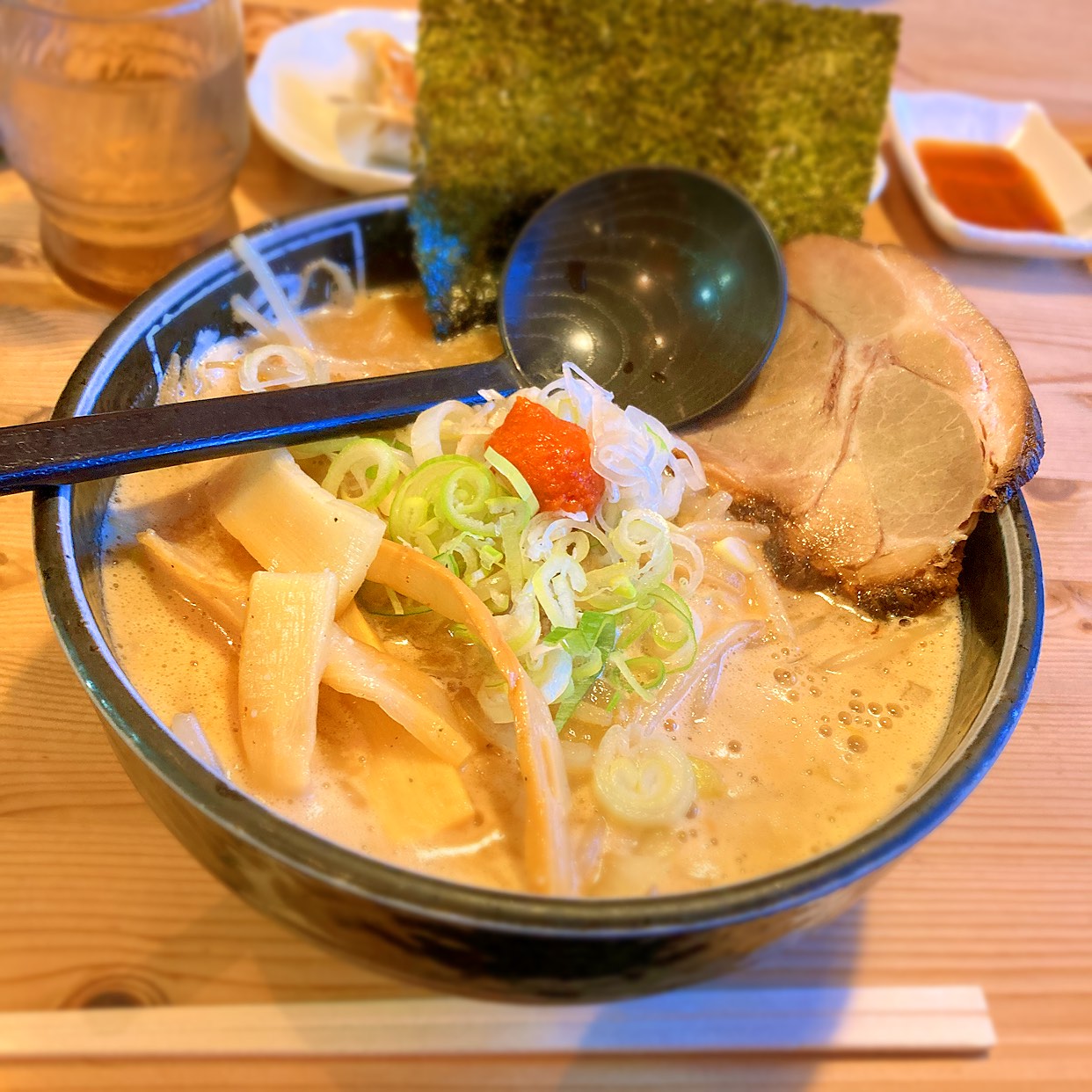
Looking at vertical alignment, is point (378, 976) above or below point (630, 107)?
below

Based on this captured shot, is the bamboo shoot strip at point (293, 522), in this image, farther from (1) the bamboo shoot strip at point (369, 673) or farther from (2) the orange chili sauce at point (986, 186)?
(2) the orange chili sauce at point (986, 186)

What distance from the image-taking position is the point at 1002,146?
2.12 meters

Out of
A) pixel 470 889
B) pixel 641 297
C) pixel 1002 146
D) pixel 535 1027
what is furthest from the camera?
pixel 1002 146

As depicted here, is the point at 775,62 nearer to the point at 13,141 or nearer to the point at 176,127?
the point at 176,127

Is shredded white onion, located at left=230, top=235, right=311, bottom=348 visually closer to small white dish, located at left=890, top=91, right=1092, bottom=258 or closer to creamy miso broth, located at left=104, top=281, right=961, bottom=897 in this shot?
creamy miso broth, located at left=104, top=281, right=961, bottom=897

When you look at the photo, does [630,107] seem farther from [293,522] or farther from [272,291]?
[293,522]

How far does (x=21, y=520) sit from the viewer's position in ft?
3.79

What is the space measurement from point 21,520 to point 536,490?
2.16 ft

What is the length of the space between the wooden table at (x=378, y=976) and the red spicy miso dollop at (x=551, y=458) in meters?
0.47

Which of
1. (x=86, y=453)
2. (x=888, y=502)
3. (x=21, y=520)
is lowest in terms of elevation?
(x=21, y=520)

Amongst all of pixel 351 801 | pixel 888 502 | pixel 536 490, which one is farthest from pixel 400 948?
pixel 888 502

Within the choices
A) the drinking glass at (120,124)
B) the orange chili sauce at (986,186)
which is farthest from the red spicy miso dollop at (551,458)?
the orange chili sauce at (986,186)

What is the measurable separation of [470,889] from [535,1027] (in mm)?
258

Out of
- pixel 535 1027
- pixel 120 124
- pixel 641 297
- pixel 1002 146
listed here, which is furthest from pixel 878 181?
pixel 535 1027
